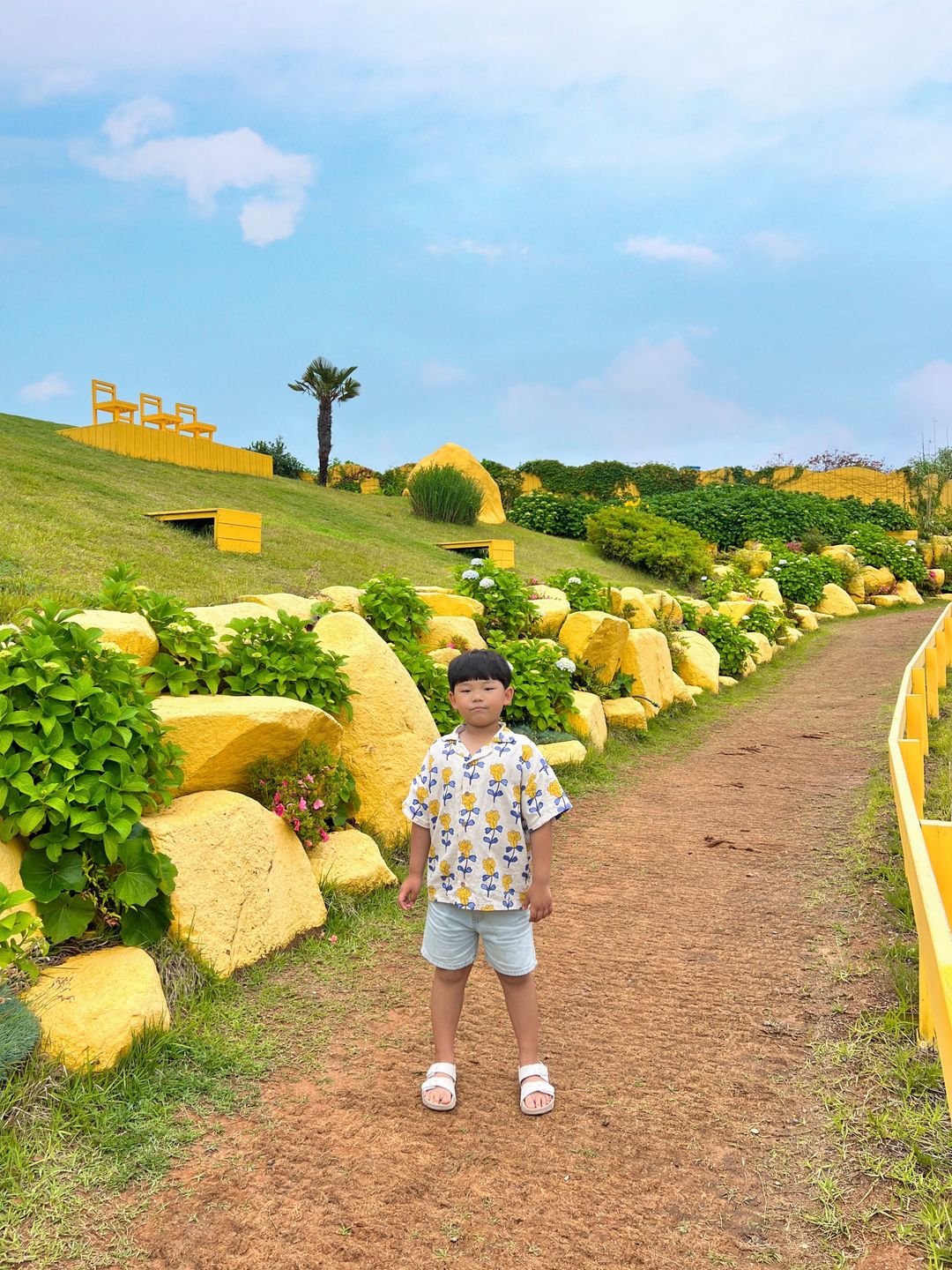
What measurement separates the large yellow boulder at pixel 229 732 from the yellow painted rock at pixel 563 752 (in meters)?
2.91

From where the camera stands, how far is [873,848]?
535 cm

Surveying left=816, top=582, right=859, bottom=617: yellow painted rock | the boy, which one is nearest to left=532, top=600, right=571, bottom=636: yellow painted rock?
the boy

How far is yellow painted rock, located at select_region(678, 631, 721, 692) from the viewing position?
37.2 feet

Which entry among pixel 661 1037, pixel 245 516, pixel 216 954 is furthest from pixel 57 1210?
pixel 245 516

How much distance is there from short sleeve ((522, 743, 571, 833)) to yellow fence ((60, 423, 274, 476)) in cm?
1764

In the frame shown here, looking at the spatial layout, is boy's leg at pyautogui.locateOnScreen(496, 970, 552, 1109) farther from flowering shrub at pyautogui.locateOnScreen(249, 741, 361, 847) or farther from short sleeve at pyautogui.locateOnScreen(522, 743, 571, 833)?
flowering shrub at pyautogui.locateOnScreen(249, 741, 361, 847)

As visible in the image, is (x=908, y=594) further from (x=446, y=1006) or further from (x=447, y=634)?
(x=446, y=1006)

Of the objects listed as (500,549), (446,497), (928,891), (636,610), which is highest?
(446,497)

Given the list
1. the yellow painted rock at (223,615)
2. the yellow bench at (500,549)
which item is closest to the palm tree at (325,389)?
the yellow bench at (500,549)

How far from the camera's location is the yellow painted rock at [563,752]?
7074 millimetres

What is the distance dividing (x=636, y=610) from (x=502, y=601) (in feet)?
10.1

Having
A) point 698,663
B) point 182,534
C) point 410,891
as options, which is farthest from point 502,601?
point 410,891

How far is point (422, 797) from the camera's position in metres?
2.90

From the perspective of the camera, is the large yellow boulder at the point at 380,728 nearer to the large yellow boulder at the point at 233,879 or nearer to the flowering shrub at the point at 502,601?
the large yellow boulder at the point at 233,879
